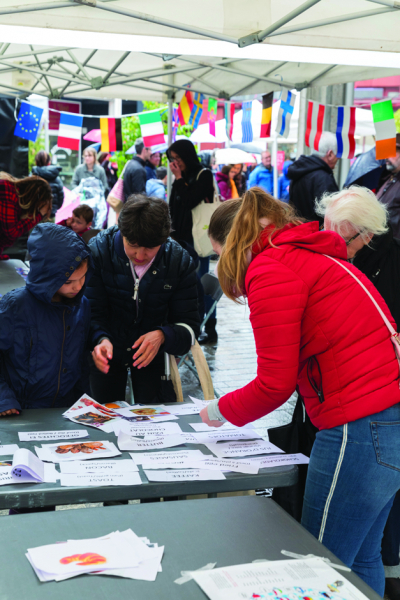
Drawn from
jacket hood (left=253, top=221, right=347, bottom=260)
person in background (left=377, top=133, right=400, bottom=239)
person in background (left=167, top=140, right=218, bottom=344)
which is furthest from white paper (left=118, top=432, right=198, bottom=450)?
person in background (left=167, top=140, right=218, bottom=344)

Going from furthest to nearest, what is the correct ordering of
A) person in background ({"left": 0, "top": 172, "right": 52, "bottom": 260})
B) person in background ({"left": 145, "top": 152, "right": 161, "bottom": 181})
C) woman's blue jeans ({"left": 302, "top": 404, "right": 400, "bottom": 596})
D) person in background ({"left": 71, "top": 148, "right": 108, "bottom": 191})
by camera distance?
person in background ({"left": 71, "top": 148, "right": 108, "bottom": 191}) → person in background ({"left": 145, "top": 152, "right": 161, "bottom": 181}) → person in background ({"left": 0, "top": 172, "right": 52, "bottom": 260}) → woman's blue jeans ({"left": 302, "top": 404, "right": 400, "bottom": 596})

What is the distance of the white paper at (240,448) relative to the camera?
1.91m

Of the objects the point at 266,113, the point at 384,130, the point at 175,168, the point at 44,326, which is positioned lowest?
the point at 44,326

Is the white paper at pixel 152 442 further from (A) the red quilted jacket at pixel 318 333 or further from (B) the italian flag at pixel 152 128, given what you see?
(B) the italian flag at pixel 152 128

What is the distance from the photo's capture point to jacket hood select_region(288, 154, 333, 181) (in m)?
4.98

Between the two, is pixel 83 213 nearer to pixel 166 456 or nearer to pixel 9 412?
pixel 9 412

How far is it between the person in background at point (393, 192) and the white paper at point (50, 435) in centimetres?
351

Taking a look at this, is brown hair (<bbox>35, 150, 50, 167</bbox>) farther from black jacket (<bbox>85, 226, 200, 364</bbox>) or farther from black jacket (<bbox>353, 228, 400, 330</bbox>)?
black jacket (<bbox>353, 228, 400, 330</bbox>)

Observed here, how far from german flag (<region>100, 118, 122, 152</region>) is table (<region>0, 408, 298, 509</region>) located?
5.66 metres

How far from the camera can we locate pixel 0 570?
46.4 inches

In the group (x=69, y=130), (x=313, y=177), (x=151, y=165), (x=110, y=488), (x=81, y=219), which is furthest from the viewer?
(x=151, y=165)

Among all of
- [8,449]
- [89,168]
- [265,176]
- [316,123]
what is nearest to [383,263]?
[8,449]

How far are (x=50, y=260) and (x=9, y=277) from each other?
8.43 feet

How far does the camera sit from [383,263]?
8.61ft
